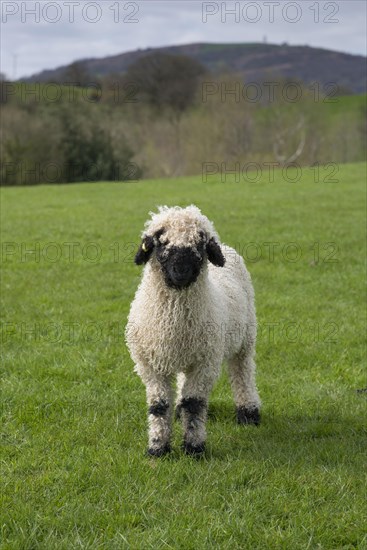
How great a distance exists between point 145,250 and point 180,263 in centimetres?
38

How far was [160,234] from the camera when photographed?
221 inches

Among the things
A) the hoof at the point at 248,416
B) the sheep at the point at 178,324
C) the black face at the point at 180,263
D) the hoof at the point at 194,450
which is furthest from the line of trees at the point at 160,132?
the hoof at the point at 194,450

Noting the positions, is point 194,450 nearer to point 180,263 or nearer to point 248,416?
point 248,416

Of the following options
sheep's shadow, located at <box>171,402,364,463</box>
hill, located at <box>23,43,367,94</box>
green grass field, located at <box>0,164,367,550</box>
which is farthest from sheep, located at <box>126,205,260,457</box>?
hill, located at <box>23,43,367,94</box>

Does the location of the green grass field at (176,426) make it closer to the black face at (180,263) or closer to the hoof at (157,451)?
the hoof at (157,451)

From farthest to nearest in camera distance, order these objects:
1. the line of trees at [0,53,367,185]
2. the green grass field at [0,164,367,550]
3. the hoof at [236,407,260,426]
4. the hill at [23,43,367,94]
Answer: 1. the hill at [23,43,367,94]
2. the line of trees at [0,53,367,185]
3. the hoof at [236,407,260,426]
4. the green grass field at [0,164,367,550]

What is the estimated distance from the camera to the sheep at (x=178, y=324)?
5551 mm

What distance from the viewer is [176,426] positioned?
6.53 m

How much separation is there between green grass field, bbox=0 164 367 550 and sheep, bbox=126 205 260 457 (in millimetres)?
318

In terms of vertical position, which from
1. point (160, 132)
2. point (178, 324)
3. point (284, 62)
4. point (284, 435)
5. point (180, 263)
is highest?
point (284, 62)

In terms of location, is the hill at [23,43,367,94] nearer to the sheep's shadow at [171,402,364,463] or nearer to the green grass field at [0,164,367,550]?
the green grass field at [0,164,367,550]

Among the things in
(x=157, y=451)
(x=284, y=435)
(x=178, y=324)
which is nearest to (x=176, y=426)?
(x=157, y=451)

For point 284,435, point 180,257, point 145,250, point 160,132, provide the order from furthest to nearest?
point 160,132, point 284,435, point 145,250, point 180,257

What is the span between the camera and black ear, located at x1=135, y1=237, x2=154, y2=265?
5605 millimetres
